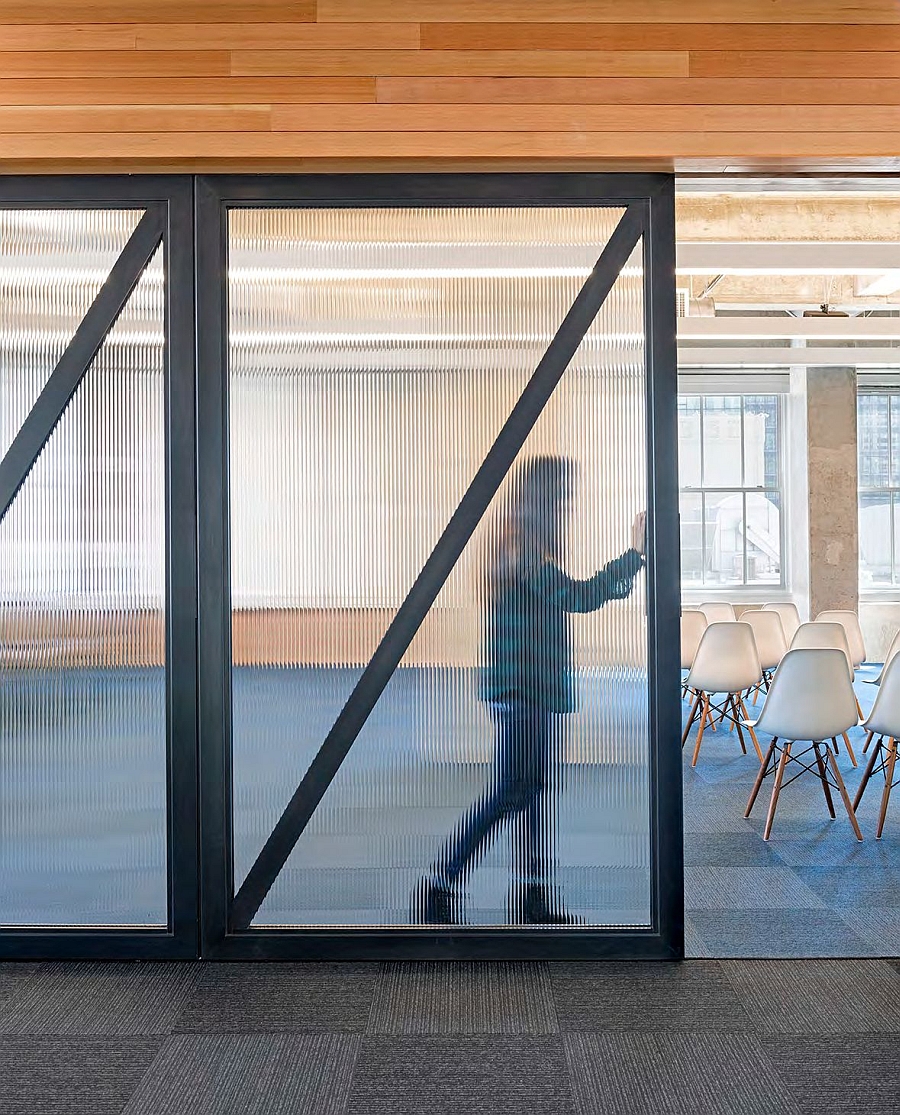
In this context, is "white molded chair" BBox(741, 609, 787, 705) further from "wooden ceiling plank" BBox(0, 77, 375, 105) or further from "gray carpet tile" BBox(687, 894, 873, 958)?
"wooden ceiling plank" BBox(0, 77, 375, 105)

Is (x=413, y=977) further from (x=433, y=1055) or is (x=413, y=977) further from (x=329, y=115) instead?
(x=329, y=115)

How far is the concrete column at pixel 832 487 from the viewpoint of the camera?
33.3 ft

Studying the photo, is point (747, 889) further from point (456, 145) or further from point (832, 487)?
point (832, 487)

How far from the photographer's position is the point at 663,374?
3.04 metres

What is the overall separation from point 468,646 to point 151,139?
1.90m

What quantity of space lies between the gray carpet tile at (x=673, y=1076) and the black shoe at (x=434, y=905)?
Result: 1.98 feet

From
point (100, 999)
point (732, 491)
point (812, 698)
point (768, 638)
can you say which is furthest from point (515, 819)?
point (732, 491)

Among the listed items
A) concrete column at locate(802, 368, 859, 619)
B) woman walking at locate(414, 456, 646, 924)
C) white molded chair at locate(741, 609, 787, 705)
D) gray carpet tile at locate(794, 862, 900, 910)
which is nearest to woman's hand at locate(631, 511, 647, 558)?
woman walking at locate(414, 456, 646, 924)

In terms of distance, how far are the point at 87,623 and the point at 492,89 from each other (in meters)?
2.15

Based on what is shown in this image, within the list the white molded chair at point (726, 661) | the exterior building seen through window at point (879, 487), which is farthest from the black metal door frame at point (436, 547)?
the exterior building seen through window at point (879, 487)

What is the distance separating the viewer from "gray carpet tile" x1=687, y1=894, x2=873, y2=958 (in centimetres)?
307

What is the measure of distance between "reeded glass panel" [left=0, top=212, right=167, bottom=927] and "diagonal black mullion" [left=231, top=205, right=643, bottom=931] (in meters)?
0.36

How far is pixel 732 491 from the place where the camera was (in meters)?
10.8

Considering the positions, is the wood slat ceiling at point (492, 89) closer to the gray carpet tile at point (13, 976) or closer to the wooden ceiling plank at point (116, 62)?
the wooden ceiling plank at point (116, 62)
